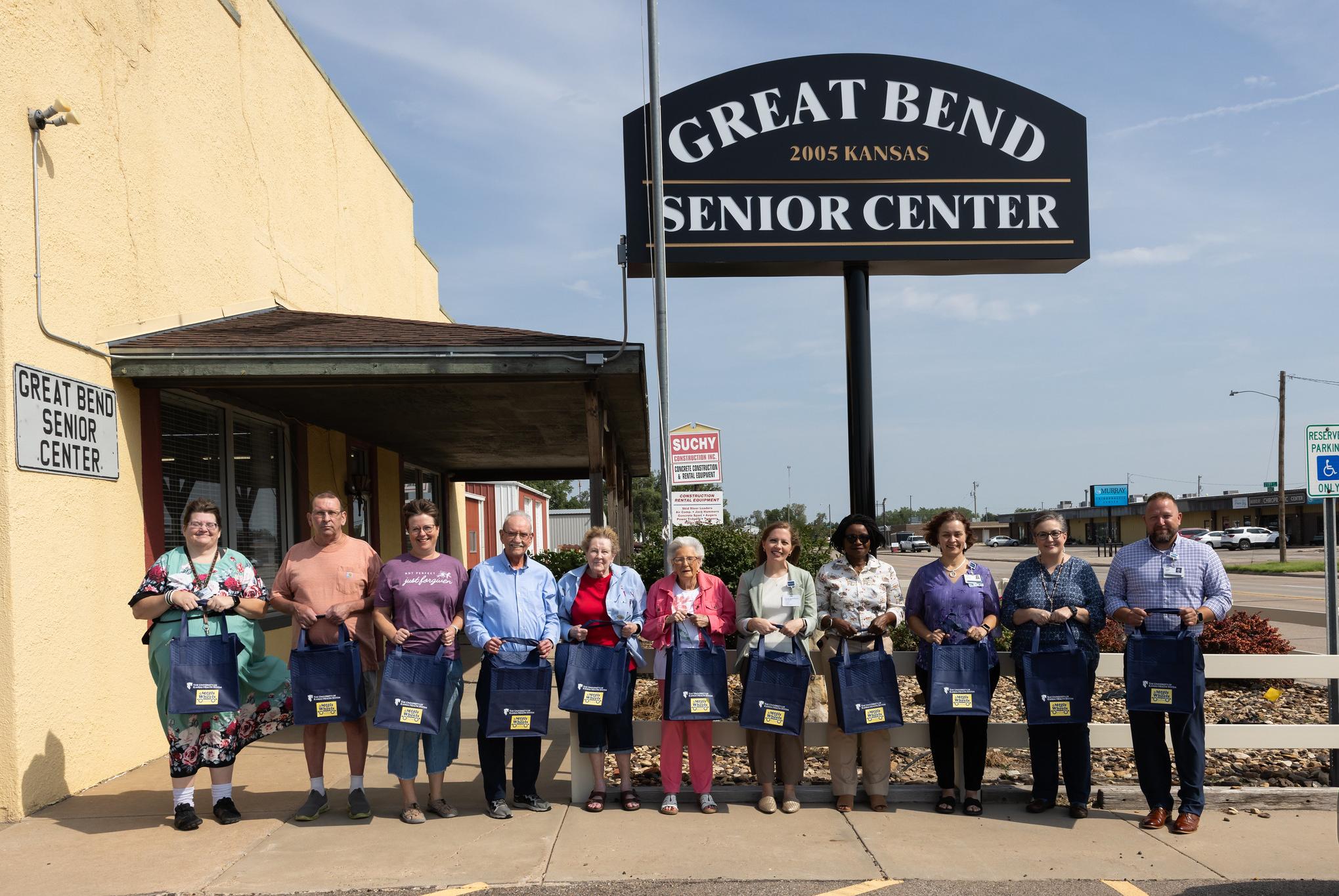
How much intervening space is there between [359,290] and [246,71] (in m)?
4.23

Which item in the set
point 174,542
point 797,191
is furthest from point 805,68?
point 174,542

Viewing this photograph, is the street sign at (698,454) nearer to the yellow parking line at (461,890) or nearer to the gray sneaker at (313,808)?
the gray sneaker at (313,808)

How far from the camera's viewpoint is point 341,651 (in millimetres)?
5590

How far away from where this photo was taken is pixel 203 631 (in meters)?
5.59

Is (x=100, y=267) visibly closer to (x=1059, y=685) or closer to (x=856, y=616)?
(x=856, y=616)

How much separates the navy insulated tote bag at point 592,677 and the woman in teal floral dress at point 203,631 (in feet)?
5.03

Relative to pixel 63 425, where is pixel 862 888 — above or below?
below

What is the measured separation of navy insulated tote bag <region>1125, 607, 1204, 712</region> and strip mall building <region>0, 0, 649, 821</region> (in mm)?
3761

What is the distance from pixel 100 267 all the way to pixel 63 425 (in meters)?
1.22

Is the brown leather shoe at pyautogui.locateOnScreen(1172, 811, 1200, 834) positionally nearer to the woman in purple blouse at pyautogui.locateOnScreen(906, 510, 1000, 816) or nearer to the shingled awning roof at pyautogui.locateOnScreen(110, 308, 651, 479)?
the woman in purple blouse at pyautogui.locateOnScreen(906, 510, 1000, 816)

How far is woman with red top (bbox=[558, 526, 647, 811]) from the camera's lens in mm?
5758

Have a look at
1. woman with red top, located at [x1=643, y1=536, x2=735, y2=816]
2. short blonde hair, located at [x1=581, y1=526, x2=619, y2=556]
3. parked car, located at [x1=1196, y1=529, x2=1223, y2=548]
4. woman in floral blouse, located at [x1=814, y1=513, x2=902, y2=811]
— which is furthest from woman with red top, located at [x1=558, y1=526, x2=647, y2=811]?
parked car, located at [x1=1196, y1=529, x2=1223, y2=548]

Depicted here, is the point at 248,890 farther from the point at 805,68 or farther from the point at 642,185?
the point at 805,68

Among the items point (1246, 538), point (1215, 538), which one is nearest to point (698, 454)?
point (1215, 538)
